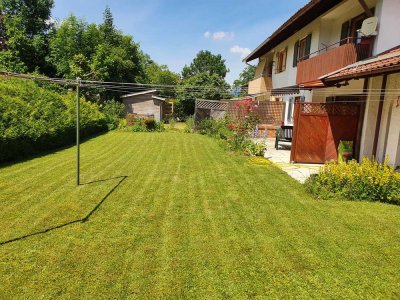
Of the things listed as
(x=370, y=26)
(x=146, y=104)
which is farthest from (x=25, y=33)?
(x=370, y=26)

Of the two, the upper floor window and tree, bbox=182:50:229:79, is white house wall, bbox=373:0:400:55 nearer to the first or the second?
the upper floor window

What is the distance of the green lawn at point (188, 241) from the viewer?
10.9 ft

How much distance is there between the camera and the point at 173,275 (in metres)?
3.51

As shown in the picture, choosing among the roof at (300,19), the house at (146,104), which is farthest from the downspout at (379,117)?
the house at (146,104)

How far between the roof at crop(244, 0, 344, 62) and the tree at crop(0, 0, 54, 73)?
80.2ft

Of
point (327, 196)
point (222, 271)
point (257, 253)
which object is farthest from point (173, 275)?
point (327, 196)

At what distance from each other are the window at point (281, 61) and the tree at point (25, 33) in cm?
2445

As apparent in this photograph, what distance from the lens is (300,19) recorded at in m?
14.4

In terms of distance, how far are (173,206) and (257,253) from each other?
227 cm

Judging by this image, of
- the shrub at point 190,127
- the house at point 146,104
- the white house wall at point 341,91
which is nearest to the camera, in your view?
the white house wall at point 341,91

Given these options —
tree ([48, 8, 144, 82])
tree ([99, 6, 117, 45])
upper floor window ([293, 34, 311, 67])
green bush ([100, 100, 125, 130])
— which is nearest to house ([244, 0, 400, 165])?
upper floor window ([293, 34, 311, 67])

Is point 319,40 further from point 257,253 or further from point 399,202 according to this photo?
point 257,253

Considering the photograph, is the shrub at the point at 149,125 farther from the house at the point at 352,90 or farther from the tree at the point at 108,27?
the tree at the point at 108,27

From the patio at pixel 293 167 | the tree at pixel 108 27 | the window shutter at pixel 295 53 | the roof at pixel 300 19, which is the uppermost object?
the tree at pixel 108 27
